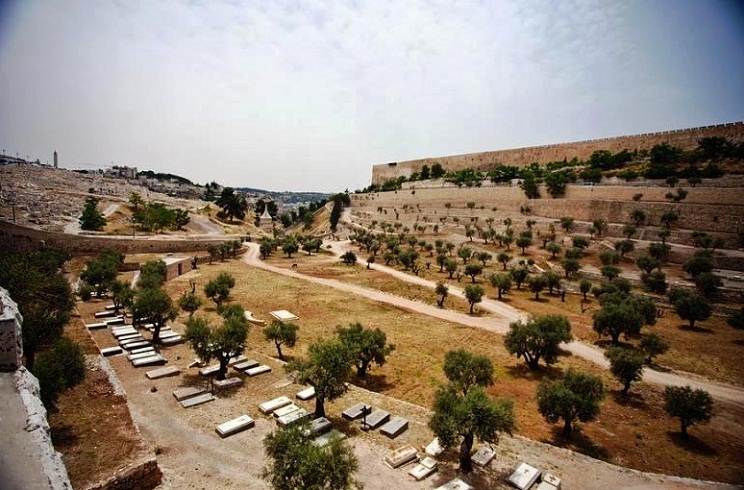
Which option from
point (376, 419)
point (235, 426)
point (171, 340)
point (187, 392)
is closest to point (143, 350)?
point (171, 340)

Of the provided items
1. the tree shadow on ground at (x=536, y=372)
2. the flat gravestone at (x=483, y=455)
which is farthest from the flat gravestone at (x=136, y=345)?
the tree shadow on ground at (x=536, y=372)

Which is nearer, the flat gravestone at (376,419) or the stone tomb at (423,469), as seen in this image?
the stone tomb at (423,469)

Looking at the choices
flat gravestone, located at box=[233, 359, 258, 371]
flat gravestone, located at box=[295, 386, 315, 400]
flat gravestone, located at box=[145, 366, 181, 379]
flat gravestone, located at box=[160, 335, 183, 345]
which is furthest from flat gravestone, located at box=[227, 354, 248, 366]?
flat gravestone, located at box=[295, 386, 315, 400]

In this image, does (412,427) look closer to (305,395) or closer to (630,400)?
(305,395)

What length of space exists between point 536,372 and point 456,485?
49.1 ft

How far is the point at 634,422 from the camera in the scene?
18766 mm

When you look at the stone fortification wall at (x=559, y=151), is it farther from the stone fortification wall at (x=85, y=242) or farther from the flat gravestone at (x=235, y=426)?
the flat gravestone at (x=235, y=426)

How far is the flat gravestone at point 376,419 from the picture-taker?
51.1ft

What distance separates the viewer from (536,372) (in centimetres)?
2433

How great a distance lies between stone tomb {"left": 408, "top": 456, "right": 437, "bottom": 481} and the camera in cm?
1254

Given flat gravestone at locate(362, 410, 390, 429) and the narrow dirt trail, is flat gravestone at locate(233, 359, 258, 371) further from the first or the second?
the narrow dirt trail

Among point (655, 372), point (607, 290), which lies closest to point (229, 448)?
point (655, 372)

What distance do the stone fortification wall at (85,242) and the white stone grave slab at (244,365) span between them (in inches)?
1644

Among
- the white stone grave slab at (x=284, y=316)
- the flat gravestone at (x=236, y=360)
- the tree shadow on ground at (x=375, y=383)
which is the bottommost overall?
the tree shadow on ground at (x=375, y=383)
